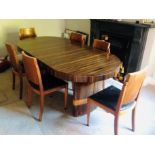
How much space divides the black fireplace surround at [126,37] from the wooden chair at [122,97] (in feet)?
4.31

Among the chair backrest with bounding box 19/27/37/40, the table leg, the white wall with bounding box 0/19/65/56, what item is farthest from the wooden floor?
the white wall with bounding box 0/19/65/56

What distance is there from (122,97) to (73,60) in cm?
79

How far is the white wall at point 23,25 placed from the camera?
396 cm

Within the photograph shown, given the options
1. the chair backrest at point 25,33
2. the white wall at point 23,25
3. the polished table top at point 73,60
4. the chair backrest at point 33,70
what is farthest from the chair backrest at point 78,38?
the white wall at point 23,25

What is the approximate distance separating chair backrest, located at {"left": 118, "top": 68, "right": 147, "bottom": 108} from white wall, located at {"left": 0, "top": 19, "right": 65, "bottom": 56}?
325 centimetres

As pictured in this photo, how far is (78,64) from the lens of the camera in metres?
2.06

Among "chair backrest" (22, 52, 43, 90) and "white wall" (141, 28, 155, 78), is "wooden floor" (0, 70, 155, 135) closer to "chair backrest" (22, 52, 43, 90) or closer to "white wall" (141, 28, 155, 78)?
"chair backrest" (22, 52, 43, 90)

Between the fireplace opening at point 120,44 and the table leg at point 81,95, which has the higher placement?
the fireplace opening at point 120,44

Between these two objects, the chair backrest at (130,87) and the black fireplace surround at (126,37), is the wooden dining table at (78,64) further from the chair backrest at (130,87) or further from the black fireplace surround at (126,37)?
the black fireplace surround at (126,37)

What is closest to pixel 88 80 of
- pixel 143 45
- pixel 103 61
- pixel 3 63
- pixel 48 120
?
pixel 103 61

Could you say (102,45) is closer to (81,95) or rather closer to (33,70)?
(81,95)

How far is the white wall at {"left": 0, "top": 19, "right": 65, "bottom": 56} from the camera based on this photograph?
3957 mm

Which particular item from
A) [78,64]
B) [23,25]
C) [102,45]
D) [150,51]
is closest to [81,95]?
[78,64]

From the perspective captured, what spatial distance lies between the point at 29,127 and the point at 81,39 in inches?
67.1
